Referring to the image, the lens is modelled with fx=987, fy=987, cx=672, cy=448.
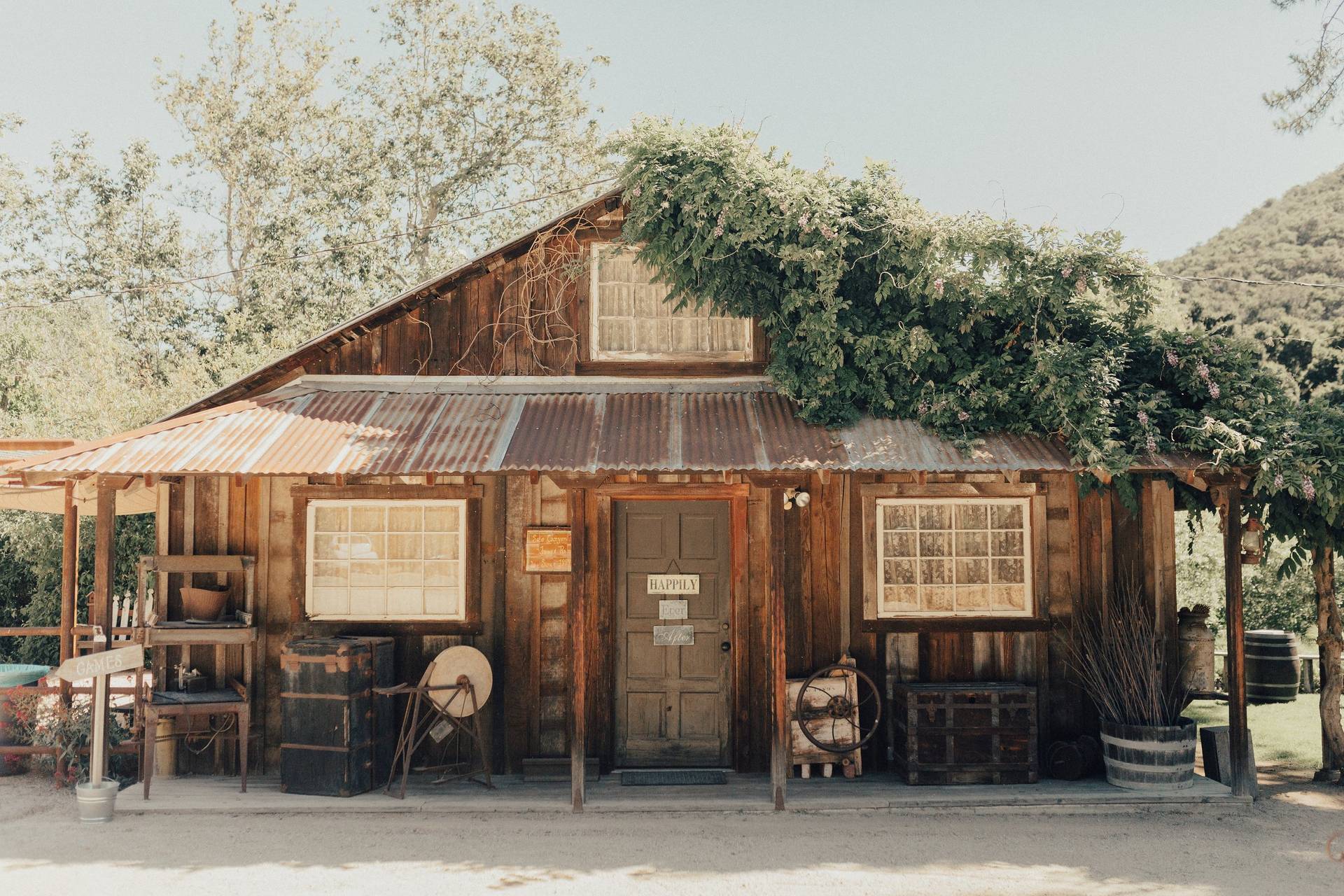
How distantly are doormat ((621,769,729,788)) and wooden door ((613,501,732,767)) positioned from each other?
6.5 inches

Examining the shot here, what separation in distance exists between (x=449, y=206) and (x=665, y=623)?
1772 centimetres

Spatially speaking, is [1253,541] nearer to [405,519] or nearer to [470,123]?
[405,519]

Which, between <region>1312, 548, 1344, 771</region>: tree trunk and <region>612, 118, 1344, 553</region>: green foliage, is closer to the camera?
<region>612, 118, 1344, 553</region>: green foliage

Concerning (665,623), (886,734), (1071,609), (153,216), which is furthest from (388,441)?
(153,216)

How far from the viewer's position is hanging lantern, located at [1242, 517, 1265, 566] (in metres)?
7.99

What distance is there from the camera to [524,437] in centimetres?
769

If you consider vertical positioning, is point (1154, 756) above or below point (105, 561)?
below

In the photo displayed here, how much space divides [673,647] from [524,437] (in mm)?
2287

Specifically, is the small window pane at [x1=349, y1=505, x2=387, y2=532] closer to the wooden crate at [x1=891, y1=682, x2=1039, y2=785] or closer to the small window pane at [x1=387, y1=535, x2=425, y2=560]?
the small window pane at [x1=387, y1=535, x2=425, y2=560]

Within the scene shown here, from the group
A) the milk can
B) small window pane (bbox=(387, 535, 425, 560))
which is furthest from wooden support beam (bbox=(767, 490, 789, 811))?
the milk can

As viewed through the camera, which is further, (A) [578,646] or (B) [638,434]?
(B) [638,434]

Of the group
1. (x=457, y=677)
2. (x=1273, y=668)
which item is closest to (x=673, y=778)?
(x=457, y=677)

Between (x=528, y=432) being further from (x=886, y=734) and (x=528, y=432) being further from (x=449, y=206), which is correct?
(x=449, y=206)

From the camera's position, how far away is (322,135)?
23.8 m
